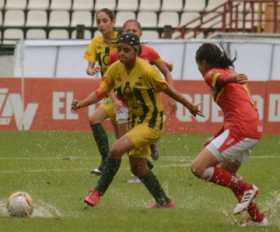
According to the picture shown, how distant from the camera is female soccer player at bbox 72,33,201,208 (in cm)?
1239

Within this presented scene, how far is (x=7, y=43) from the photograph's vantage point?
34.6 meters

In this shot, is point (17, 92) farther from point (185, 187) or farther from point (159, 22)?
point (159, 22)

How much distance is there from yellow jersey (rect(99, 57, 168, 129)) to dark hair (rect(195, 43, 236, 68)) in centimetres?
121

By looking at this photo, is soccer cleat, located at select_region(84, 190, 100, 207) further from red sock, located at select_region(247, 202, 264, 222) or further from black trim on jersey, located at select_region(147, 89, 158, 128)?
red sock, located at select_region(247, 202, 264, 222)

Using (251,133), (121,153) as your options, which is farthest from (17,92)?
(251,133)

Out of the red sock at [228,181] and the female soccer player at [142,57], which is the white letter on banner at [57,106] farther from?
the red sock at [228,181]

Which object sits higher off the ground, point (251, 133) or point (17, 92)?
point (251, 133)

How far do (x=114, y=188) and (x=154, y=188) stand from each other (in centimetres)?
218

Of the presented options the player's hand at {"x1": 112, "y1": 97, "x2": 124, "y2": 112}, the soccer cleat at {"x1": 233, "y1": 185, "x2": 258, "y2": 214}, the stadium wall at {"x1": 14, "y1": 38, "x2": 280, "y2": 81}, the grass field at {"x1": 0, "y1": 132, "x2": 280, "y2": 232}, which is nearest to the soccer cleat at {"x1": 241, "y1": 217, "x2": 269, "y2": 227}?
the grass field at {"x1": 0, "y1": 132, "x2": 280, "y2": 232}

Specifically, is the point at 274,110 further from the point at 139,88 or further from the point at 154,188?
the point at 139,88

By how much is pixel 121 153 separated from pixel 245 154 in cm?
159

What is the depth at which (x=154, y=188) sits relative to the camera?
12672mm

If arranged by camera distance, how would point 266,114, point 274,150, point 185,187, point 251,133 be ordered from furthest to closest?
point 266,114
point 274,150
point 185,187
point 251,133

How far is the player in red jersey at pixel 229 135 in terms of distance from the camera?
437 inches
